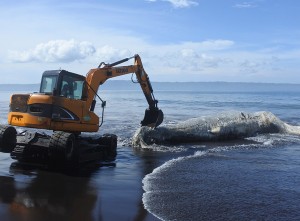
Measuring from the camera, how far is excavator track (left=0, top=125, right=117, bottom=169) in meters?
11.1

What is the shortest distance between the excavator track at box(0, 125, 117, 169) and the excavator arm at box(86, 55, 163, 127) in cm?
162

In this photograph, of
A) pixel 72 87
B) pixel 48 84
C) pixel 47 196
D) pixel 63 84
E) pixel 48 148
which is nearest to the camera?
pixel 47 196

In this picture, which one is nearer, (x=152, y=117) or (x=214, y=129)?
(x=152, y=117)

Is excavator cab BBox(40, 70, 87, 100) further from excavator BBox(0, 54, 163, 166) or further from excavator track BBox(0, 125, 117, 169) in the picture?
excavator track BBox(0, 125, 117, 169)

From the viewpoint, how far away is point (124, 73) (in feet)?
50.3

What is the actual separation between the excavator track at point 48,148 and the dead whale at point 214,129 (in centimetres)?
443

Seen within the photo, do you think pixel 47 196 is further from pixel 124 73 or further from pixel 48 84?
pixel 124 73

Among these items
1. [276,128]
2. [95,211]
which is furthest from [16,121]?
[276,128]

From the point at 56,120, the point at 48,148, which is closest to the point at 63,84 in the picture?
the point at 56,120

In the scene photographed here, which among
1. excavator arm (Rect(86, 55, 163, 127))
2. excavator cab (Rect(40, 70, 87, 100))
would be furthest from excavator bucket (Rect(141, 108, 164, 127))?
excavator cab (Rect(40, 70, 87, 100))

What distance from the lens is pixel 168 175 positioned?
36.0ft

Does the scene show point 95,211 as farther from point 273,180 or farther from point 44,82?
point 44,82

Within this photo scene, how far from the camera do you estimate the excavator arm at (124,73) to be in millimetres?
13125

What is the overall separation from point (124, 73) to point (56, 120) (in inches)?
176
